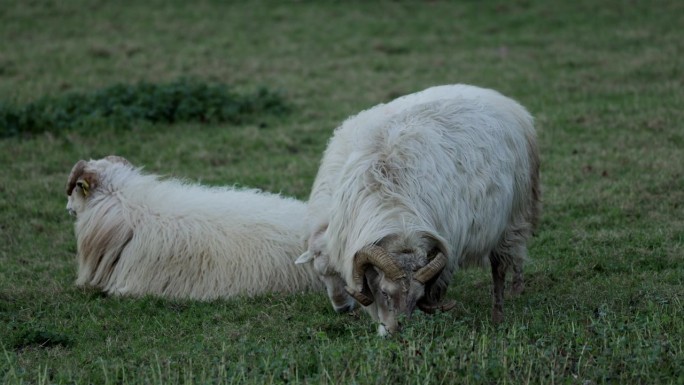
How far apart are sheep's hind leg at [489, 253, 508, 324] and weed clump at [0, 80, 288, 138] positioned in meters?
7.16

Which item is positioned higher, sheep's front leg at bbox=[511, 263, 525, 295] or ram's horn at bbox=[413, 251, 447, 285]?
ram's horn at bbox=[413, 251, 447, 285]

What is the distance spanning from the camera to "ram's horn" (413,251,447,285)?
6195 millimetres

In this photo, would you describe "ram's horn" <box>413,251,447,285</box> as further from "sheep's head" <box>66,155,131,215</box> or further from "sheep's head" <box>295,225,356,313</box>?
"sheep's head" <box>66,155,131,215</box>

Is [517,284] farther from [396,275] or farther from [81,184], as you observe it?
[81,184]

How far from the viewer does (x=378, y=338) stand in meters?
6.06

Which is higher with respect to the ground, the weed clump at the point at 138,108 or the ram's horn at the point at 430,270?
the ram's horn at the point at 430,270

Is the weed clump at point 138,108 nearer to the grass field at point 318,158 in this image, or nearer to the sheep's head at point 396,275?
the grass field at point 318,158

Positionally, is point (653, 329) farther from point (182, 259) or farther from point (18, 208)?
point (18, 208)

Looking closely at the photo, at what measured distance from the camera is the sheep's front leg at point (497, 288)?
712 cm

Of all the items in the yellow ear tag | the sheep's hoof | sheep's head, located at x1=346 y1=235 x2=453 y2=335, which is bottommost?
the sheep's hoof

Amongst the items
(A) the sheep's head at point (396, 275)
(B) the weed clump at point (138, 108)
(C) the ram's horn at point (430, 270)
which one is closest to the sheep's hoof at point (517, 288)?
(A) the sheep's head at point (396, 275)

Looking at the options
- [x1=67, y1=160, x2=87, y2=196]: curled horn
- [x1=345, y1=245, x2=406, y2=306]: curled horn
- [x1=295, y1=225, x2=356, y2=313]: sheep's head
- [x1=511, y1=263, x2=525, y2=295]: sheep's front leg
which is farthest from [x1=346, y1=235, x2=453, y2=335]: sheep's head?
[x1=67, y1=160, x2=87, y2=196]: curled horn

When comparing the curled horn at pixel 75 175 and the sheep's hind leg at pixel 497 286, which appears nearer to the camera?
the sheep's hind leg at pixel 497 286

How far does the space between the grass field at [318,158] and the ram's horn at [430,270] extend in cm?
28
